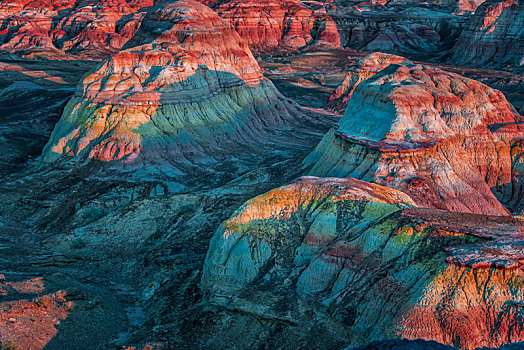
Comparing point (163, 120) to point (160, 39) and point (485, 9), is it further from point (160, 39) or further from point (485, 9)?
point (485, 9)

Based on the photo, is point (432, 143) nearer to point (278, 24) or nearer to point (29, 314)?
point (29, 314)

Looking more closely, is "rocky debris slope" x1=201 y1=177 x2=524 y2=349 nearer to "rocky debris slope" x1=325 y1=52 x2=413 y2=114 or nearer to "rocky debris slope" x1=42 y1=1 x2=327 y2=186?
"rocky debris slope" x1=42 y1=1 x2=327 y2=186

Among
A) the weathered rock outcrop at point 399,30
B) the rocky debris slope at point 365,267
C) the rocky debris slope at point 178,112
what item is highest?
the rocky debris slope at point 365,267

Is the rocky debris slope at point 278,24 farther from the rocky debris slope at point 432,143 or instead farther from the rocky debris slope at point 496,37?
the rocky debris slope at point 432,143

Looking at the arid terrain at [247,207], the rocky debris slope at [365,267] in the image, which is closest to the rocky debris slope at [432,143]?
the arid terrain at [247,207]

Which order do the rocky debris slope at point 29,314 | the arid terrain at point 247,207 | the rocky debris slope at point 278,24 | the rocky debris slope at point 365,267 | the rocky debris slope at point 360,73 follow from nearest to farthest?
the rocky debris slope at point 365,267
the arid terrain at point 247,207
the rocky debris slope at point 29,314
the rocky debris slope at point 360,73
the rocky debris slope at point 278,24

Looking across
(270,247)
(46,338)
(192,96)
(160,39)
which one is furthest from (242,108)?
(46,338)

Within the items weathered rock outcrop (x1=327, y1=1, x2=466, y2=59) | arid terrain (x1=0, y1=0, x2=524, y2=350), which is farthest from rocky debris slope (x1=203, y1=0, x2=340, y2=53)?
arid terrain (x1=0, y1=0, x2=524, y2=350)
